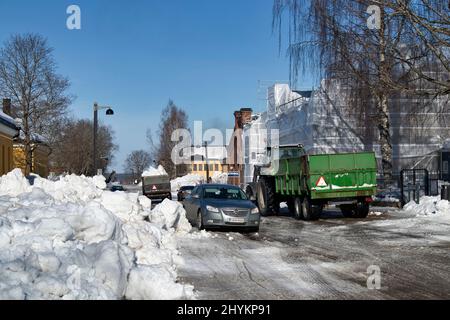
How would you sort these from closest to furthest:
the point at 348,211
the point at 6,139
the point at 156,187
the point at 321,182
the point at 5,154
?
the point at 321,182, the point at 348,211, the point at 5,154, the point at 6,139, the point at 156,187

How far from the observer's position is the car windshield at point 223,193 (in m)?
18.0

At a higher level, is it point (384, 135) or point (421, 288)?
point (384, 135)

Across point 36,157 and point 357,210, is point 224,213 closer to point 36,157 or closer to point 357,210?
point 357,210

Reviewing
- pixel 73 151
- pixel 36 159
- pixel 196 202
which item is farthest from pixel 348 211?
pixel 73 151

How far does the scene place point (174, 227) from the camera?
15906mm

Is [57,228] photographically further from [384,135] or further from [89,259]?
[384,135]

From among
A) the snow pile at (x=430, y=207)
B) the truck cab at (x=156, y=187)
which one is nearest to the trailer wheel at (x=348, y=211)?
the snow pile at (x=430, y=207)

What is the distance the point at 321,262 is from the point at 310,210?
9.71 meters

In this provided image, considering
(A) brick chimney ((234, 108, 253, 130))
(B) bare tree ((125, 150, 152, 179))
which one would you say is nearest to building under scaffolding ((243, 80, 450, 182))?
(A) brick chimney ((234, 108, 253, 130))

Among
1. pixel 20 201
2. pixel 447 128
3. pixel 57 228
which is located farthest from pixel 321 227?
pixel 447 128

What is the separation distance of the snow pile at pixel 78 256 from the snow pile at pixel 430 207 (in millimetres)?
10930

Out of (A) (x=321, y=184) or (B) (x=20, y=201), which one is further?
(A) (x=321, y=184)

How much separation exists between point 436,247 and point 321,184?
7332 mm

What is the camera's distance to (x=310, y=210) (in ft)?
68.3
